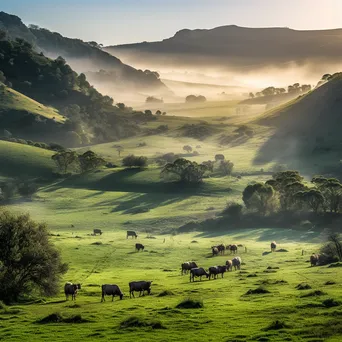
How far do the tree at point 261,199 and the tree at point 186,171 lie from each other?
4277 centimetres

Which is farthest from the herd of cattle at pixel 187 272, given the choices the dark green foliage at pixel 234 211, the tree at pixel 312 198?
the tree at pixel 312 198

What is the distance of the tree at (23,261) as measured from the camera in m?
49.4

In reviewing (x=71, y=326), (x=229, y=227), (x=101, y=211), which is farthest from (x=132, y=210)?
(x=71, y=326)

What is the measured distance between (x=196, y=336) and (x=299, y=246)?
6918 centimetres

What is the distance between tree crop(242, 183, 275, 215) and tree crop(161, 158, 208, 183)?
4277 cm

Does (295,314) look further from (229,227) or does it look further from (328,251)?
(229,227)

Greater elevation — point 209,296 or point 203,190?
point 203,190

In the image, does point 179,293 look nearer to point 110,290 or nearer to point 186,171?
point 110,290

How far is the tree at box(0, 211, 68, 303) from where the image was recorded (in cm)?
4938

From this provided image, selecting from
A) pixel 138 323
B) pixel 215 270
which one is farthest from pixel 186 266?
pixel 138 323

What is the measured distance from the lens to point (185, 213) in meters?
148

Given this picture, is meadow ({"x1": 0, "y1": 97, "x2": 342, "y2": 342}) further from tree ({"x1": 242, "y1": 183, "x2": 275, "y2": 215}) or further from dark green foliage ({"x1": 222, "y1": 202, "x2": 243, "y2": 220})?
tree ({"x1": 242, "y1": 183, "x2": 275, "y2": 215})

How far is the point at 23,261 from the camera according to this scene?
5041cm

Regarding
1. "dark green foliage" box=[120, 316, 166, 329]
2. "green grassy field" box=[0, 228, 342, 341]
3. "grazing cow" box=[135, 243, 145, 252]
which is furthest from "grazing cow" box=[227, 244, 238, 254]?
"dark green foliage" box=[120, 316, 166, 329]
